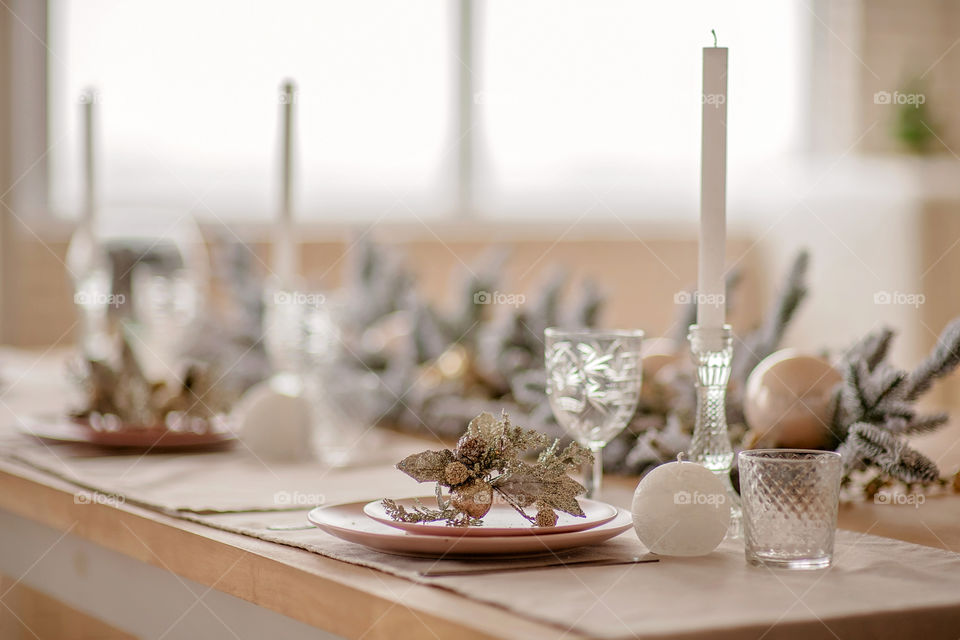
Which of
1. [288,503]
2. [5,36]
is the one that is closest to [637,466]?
[288,503]

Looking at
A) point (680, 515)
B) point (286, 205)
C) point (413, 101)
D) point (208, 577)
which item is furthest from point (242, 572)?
point (413, 101)

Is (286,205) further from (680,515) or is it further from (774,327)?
(680,515)

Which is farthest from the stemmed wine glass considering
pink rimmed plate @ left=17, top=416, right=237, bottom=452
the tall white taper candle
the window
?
the window

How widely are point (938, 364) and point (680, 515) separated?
14.0 inches

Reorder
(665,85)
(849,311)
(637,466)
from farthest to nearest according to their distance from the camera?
(665,85) → (849,311) → (637,466)

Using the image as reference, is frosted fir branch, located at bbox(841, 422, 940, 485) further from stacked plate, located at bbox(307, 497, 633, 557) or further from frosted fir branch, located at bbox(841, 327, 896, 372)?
stacked plate, located at bbox(307, 497, 633, 557)

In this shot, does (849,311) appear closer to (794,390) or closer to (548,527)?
(794,390)

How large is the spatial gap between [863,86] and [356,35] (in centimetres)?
240

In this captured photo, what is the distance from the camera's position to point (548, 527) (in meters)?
0.88

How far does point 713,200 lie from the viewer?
0.97 metres

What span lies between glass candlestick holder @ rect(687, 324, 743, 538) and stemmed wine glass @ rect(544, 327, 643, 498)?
7 cm

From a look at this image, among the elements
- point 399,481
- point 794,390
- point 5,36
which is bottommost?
point 399,481

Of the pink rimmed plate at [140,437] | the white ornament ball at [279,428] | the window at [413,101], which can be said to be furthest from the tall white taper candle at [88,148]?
the window at [413,101]

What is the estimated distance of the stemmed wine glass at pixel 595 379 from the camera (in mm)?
1046
